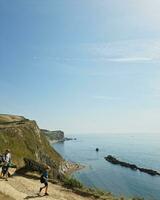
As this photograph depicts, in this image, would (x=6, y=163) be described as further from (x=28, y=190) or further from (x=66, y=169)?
(x=66, y=169)

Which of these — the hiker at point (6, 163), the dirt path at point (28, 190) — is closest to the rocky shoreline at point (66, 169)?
the hiker at point (6, 163)

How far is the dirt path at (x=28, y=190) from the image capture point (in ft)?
90.0

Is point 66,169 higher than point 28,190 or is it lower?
lower

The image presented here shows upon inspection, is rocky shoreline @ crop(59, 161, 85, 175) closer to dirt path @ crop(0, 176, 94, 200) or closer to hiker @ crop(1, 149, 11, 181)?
hiker @ crop(1, 149, 11, 181)

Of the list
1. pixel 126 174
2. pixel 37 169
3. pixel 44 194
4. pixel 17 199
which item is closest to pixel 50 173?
pixel 37 169

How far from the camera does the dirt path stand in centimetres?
2742

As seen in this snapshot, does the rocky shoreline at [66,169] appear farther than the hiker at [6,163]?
Yes

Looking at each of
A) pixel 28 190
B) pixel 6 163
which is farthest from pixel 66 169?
pixel 28 190

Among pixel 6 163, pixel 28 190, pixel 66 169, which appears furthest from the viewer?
pixel 66 169

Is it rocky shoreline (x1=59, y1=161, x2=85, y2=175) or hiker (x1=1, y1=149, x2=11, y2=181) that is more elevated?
hiker (x1=1, y1=149, x2=11, y2=181)

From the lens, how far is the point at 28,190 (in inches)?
1164

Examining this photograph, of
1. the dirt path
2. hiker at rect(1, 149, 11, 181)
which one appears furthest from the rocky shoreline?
the dirt path

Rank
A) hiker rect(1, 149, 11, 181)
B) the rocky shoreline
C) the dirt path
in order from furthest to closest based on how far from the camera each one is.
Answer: the rocky shoreline < hiker rect(1, 149, 11, 181) < the dirt path

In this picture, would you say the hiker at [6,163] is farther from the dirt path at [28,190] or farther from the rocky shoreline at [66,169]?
the rocky shoreline at [66,169]
